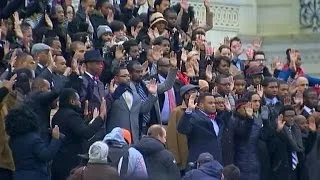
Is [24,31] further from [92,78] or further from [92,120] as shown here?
[92,120]

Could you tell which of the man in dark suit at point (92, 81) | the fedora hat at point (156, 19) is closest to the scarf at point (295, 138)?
the fedora hat at point (156, 19)

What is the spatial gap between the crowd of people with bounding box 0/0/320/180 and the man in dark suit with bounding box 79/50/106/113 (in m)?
0.01

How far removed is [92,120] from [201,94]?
2.08m

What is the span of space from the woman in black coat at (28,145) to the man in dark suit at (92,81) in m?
1.94

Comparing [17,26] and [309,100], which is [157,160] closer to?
[17,26]

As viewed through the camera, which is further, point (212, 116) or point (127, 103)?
point (212, 116)

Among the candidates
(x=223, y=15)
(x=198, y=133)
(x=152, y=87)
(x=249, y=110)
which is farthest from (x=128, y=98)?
→ (x=223, y=15)

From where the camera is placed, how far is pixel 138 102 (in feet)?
60.4

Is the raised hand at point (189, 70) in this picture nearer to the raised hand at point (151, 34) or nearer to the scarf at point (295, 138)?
the raised hand at point (151, 34)

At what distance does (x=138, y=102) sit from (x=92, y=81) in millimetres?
665

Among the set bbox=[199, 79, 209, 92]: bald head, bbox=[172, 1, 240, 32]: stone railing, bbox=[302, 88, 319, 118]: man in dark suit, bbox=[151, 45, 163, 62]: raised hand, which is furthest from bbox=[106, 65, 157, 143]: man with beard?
bbox=[172, 1, 240, 32]: stone railing

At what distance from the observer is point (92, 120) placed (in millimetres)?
16969

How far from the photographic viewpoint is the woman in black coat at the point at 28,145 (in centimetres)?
1595

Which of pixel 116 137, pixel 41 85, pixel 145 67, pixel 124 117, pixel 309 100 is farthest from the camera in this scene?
pixel 309 100
